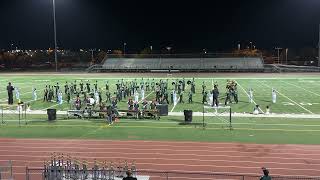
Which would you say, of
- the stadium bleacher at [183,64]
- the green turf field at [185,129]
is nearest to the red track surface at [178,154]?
the green turf field at [185,129]

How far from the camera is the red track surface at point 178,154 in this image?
13250mm

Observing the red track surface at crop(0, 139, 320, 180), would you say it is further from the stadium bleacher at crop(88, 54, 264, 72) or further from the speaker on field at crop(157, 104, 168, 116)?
the stadium bleacher at crop(88, 54, 264, 72)

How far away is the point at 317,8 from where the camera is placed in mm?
91938

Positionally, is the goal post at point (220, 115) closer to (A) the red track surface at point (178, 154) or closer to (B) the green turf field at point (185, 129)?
(B) the green turf field at point (185, 129)

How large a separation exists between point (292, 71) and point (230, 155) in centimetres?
5324

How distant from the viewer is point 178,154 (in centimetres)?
1488

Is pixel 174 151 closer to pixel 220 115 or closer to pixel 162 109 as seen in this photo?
pixel 162 109

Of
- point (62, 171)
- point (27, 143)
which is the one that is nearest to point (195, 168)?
point (62, 171)

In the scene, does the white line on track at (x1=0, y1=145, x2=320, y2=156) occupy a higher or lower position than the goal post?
lower

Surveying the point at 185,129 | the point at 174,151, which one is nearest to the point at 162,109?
the point at 185,129

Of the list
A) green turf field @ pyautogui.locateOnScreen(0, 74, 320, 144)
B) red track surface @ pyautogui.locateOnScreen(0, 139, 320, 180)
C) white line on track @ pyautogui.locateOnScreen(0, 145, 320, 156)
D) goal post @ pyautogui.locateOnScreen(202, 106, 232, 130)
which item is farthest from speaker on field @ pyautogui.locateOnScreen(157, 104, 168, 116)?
white line on track @ pyautogui.locateOnScreen(0, 145, 320, 156)

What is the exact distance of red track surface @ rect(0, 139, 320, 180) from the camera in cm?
1325

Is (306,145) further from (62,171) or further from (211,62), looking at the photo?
(211,62)

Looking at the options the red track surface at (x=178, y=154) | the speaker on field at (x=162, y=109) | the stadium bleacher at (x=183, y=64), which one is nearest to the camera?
the red track surface at (x=178, y=154)
